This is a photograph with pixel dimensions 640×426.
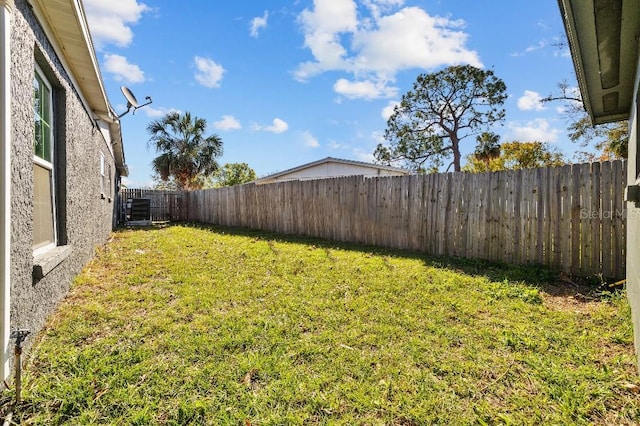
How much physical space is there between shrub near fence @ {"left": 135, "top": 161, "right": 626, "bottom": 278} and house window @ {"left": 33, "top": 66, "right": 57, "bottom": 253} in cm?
568

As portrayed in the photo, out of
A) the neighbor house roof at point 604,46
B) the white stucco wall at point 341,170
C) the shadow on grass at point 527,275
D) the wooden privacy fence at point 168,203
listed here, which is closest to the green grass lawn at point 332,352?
the shadow on grass at point 527,275

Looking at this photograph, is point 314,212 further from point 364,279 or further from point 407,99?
point 407,99

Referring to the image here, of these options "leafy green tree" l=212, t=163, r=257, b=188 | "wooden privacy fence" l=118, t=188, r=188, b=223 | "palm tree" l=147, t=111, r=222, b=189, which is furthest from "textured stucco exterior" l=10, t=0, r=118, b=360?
"leafy green tree" l=212, t=163, r=257, b=188

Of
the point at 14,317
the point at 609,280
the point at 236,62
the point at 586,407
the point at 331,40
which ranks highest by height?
the point at 331,40

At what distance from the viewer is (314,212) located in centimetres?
852

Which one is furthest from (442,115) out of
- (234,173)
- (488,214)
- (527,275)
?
(234,173)

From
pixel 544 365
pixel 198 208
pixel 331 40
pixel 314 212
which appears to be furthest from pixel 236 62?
pixel 544 365

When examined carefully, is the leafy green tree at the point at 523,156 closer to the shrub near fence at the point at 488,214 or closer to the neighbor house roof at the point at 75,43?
the shrub near fence at the point at 488,214

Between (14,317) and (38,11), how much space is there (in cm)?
261

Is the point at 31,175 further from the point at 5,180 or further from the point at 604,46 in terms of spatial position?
the point at 604,46

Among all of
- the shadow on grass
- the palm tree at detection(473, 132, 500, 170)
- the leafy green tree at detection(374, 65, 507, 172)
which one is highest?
the leafy green tree at detection(374, 65, 507, 172)

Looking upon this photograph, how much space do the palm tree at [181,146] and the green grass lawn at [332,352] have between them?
18.4 meters

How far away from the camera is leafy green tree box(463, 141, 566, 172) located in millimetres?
19578

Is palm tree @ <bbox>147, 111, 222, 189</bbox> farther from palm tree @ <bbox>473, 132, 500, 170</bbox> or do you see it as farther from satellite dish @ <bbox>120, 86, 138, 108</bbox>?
palm tree @ <bbox>473, 132, 500, 170</bbox>
